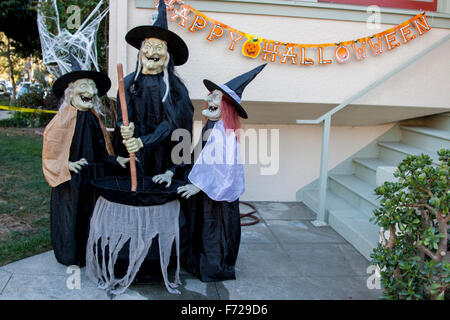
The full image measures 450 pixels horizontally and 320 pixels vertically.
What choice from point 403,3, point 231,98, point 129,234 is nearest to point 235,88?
point 231,98

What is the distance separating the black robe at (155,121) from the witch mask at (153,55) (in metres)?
0.08

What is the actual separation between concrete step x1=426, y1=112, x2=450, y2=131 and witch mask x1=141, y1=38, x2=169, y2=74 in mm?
3738

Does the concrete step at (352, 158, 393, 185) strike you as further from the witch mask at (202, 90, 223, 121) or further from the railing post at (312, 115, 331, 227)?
the witch mask at (202, 90, 223, 121)

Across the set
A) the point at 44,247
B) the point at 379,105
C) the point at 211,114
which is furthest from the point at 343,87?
the point at 44,247

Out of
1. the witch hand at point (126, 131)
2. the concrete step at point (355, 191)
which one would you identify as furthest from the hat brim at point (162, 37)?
the concrete step at point (355, 191)

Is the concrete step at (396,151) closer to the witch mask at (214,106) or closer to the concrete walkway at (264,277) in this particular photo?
the concrete walkway at (264,277)

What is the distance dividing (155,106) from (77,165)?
0.81 meters

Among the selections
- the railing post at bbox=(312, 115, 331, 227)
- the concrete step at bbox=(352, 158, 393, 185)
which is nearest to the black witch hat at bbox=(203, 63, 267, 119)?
the railing post at bbox=(312, 115, 331, 227)

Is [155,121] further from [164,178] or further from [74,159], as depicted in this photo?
[74,159]

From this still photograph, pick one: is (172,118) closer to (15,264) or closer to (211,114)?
(211,114)

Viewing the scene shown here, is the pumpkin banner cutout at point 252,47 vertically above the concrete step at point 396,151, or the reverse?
the pumpkin banner cutout at point 252,47

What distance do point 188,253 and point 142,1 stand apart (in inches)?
105

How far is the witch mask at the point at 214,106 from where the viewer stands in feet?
10.9

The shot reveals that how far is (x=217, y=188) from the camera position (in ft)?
10.6
